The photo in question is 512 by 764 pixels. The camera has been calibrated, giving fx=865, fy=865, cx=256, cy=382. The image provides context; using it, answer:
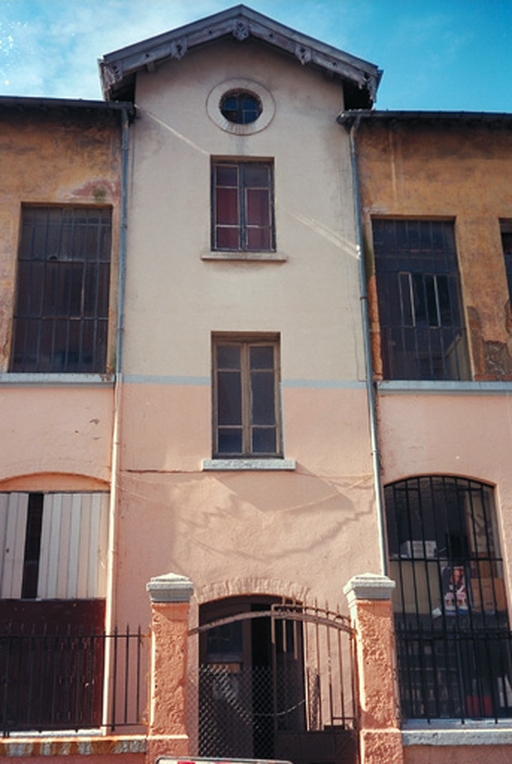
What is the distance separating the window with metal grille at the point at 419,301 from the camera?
1387cm

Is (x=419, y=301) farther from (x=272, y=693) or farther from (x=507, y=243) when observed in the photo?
(x=272, y=693)

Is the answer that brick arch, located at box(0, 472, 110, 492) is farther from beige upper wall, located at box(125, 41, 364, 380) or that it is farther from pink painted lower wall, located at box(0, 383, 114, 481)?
beige upper wall, located at box(125, 41, 364, 380)

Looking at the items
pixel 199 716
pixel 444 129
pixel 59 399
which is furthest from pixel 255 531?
pixel 444 129

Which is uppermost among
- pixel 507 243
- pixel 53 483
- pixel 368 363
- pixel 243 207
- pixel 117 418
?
pixel 243 207

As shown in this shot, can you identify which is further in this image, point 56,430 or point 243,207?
point 243,207

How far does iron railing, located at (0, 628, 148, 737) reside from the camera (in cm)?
1132

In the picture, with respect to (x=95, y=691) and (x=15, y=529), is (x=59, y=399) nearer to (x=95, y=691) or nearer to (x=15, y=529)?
(x=15, y=529)

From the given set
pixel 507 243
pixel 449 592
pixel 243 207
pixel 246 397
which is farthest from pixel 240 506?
pixel 507 243

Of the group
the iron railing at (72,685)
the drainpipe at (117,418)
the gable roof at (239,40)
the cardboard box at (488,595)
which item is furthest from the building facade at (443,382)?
the drainpipe at (117,418)

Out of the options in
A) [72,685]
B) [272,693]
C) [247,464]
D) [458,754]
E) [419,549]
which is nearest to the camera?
[458,754]

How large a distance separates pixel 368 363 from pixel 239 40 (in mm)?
6120

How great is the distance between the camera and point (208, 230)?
46.0ft

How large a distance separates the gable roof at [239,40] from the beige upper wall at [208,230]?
0.35 m

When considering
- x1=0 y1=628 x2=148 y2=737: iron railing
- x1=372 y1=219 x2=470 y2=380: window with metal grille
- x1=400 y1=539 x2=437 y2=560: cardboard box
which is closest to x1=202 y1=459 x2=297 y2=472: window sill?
x1=400 y1=539 x2=437 y2=560: cardboard box
